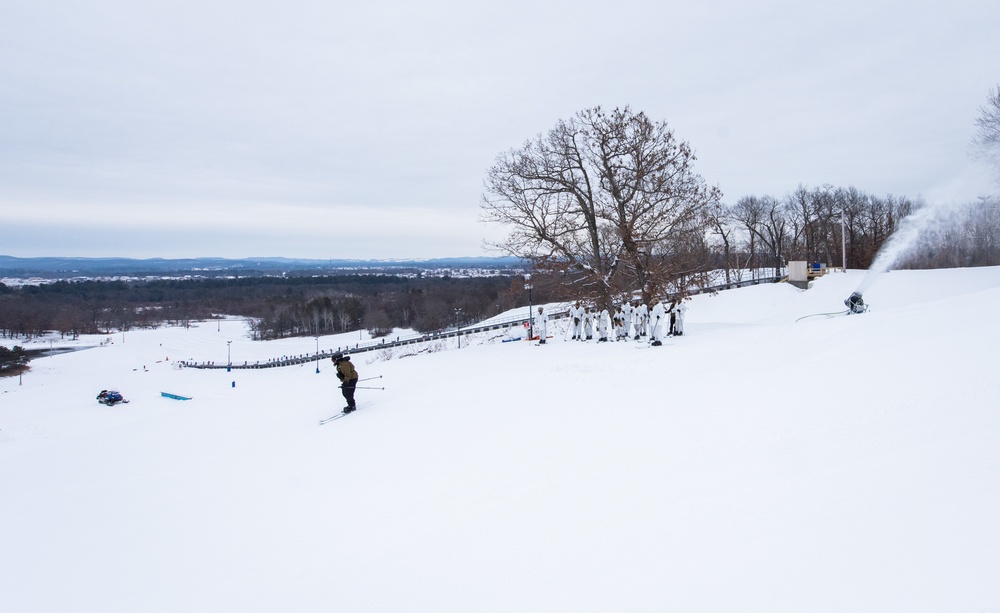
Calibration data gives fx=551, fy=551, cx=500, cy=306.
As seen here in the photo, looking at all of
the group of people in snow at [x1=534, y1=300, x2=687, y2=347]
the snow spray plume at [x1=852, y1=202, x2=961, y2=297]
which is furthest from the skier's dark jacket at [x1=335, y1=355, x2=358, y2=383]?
the snow spray plume at [x1=852, y1=202, x2=961, y2=297]

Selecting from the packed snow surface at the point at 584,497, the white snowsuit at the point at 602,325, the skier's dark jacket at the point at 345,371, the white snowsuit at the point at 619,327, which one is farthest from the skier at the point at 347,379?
the white snowsuit at the point at 619,327

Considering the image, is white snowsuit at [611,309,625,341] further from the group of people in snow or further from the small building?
the small building

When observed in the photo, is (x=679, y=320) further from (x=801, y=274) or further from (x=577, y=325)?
(x=801, y=274)

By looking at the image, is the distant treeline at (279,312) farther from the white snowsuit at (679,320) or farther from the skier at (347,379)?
the skier at (347,379)

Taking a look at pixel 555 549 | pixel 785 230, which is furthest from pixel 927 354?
pixel 785 230

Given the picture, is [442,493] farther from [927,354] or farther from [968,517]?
[927,354]

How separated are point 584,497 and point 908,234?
34105mm

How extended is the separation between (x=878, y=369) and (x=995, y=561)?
5.88 m

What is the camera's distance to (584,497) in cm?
610

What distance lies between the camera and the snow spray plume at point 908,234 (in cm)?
2641

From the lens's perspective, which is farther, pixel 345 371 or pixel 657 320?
pixel 657 320

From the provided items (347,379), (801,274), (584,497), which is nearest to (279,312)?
(801,274)

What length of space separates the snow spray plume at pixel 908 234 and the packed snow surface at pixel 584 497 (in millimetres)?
16892

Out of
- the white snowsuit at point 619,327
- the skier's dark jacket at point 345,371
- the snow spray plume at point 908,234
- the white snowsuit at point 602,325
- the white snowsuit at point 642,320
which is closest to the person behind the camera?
the skier's dark jacket at point 345,371
